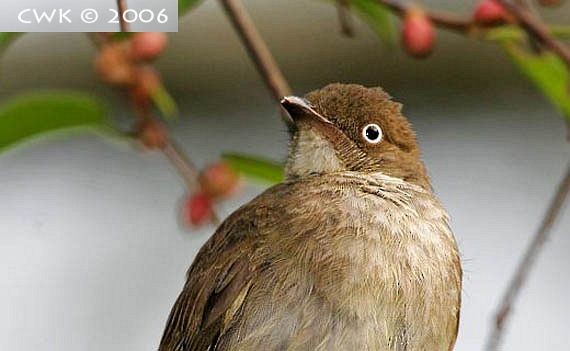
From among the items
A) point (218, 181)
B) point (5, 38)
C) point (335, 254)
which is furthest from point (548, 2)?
point (5, 38)

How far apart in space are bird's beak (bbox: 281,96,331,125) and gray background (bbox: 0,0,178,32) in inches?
18.0

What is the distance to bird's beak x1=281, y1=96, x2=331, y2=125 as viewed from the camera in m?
4.14

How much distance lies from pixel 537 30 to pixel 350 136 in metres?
1.00

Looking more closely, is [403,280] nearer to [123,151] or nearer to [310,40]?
[310,40]

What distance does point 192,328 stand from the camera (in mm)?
4305

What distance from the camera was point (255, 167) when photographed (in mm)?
4043

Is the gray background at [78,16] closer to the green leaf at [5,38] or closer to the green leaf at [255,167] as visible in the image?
the green leaf at [5,38]

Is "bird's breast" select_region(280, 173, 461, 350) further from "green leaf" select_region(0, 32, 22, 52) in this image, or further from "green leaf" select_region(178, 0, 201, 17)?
"green leaf" select_region(0, 32, 22, 52)

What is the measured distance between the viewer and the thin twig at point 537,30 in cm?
352

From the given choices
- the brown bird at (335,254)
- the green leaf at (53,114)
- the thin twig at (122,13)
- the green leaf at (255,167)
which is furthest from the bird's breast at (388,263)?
the thin twig at (122,13)

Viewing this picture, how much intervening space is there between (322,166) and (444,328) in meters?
0.65

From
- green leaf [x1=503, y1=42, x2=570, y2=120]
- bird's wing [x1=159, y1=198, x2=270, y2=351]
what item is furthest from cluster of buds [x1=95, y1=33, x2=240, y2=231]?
green leaf [x1=503, y1=42, x2=570, y2=120]

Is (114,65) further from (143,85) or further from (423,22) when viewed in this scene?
(423,22)

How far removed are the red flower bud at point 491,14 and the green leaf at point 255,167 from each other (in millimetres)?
693
